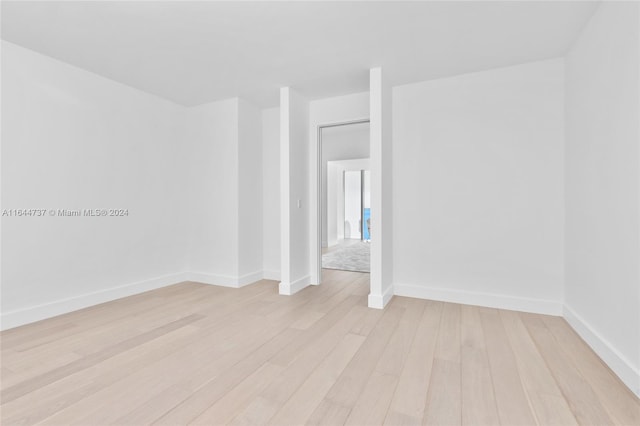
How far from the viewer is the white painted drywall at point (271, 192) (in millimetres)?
4379

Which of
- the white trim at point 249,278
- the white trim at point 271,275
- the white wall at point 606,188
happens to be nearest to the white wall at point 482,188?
the white wall at point 606,188

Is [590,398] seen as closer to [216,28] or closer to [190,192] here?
[216,28]

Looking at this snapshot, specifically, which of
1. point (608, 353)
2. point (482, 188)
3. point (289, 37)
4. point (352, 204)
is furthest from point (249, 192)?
point (352, 204)

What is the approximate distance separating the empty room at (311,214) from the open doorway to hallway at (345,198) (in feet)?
6.17

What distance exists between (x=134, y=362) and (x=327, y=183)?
6.15m

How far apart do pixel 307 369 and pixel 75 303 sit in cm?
272

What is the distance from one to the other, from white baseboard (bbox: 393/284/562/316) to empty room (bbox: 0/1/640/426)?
0.07 ft

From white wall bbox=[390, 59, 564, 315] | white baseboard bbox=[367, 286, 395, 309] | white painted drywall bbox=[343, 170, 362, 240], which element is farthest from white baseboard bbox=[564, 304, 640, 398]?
white painted drywall bbox=[343, 170, 362, 240]

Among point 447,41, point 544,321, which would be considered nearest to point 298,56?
point 447,41

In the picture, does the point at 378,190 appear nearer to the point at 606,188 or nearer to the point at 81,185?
the point at 606,188

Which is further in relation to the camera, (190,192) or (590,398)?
(190,192)

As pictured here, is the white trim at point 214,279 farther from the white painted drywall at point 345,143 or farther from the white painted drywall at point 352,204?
the white painted drywall at point 352,204

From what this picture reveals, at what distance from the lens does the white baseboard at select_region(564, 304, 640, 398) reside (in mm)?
1659

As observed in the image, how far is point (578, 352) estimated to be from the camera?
210 cm
